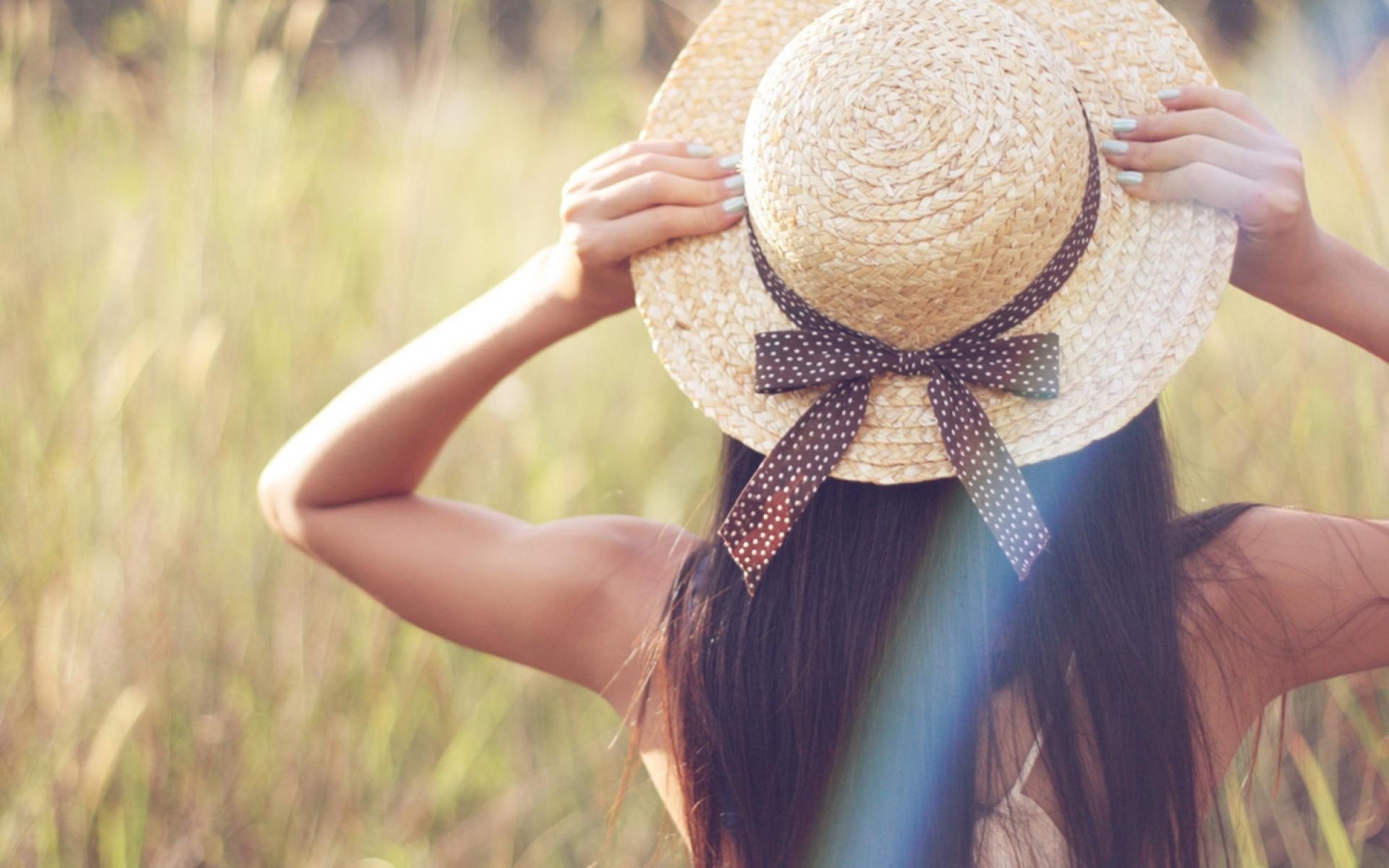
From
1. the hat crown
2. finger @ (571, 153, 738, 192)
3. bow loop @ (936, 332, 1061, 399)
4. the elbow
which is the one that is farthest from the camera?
the elbow

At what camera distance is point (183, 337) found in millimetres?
2369

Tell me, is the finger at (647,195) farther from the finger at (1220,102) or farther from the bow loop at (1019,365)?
the finger at (1220,102)

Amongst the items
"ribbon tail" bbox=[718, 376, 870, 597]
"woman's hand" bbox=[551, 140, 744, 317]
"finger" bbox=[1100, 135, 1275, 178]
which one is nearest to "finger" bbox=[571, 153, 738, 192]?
"woman's hand" bbox=[551, 140, 744, 317]

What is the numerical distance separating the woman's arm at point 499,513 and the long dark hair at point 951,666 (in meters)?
0.21

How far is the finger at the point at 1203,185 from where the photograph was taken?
4.02ft

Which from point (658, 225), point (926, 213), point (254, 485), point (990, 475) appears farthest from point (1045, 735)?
point (254, 485)

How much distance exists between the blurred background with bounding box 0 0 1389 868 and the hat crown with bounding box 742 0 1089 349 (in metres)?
0.77

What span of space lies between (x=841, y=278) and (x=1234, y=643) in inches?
24.2

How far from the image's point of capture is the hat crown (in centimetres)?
117

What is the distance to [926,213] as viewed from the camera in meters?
1.18

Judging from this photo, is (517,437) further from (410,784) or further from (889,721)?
(889,721)

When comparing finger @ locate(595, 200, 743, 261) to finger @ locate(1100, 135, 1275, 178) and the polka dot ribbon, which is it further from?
finger @ locate(1100, 135, 1275, 178)

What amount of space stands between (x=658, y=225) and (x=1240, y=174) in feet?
2.02

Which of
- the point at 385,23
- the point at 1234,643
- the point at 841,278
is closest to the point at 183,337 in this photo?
the point at 841,278
